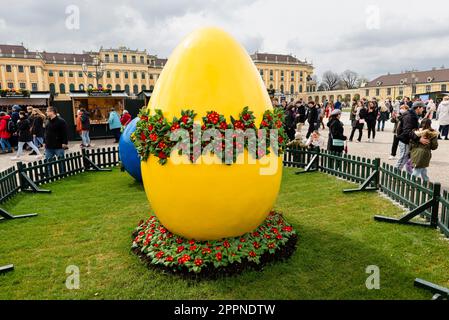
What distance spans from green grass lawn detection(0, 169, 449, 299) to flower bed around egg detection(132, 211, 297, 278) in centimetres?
16

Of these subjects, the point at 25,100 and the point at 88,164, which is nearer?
the point at 88,164

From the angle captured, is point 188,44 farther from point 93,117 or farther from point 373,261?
point 93,117

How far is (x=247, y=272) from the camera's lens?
4.64 meters

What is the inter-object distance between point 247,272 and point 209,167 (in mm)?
1689

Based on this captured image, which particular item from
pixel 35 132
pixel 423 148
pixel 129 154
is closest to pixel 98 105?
pixel 35 132

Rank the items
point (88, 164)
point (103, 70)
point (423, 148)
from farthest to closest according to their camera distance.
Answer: point (103, 70)
point (88, 164)
point (423, 148)

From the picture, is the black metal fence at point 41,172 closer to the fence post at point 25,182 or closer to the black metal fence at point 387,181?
the fence post at point 25,182

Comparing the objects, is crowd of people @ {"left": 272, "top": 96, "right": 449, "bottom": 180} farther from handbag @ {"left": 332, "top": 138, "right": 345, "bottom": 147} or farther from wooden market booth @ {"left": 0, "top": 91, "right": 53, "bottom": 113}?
wooden market booth @ {"left": 0, "top": 91, "right": 53, "bottom": 113}

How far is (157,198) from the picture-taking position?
4.76 metres

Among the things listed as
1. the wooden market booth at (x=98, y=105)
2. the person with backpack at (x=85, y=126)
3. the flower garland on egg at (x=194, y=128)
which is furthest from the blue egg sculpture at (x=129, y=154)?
the wooden market booth at (x=98, y=105)

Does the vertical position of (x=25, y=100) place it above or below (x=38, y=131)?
above

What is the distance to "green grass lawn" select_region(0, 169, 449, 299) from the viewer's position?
424 centimetres

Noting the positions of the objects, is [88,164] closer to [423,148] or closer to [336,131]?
[336,131]

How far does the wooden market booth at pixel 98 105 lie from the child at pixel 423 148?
1854 centimetres
